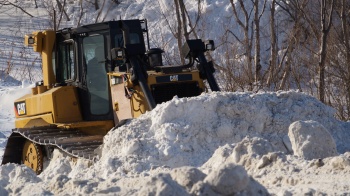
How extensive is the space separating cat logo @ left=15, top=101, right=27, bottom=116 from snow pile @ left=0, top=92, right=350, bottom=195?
195 centimetres

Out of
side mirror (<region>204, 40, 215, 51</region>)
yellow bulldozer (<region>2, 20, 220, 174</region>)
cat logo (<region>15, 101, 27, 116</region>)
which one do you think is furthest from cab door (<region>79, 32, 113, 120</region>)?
cat logo (<region>15, 101, 27, 116</region>)

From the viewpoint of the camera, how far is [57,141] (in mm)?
10297

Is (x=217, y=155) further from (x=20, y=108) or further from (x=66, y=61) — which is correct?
(x=20, y=108)

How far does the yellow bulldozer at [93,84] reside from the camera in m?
10.2

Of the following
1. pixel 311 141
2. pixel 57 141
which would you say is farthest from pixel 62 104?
pixel 311 141

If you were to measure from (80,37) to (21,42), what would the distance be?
17.9 m

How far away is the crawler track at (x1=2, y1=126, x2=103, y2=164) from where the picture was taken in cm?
983

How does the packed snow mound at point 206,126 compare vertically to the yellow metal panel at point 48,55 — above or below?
below

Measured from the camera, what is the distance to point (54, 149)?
35.2 feet

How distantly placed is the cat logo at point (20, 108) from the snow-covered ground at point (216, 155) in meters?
2.00

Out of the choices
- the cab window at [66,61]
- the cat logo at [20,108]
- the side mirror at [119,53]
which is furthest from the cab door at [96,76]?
the cat logo at [20,108]

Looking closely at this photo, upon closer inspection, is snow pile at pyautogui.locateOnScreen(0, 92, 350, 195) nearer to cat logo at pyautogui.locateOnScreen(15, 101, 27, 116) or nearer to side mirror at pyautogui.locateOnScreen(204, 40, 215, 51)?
side mirror at pyautogui.locateOnScreen(204, 40, 215, 51)

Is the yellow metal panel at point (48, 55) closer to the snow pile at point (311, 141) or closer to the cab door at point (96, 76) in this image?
the cab door at point (96, 76)

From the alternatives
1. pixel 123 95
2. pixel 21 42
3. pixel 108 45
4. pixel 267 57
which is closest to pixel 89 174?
pixel 123 95
